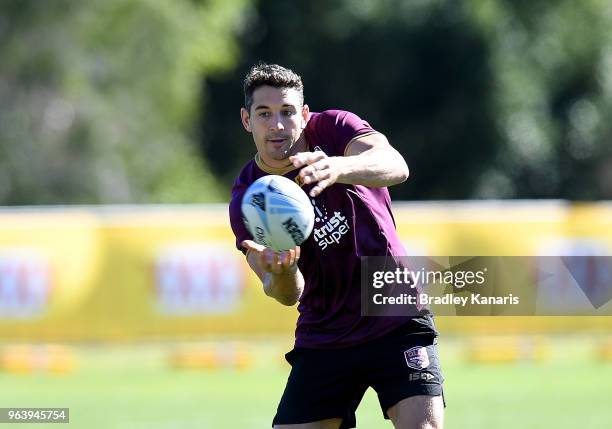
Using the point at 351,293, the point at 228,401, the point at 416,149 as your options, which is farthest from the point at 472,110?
the point at 351,293

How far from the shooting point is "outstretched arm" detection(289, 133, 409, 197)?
6707mm

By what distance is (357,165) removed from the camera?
23.2 ft

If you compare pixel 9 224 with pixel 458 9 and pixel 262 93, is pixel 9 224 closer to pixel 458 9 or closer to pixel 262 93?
pixel 262 93

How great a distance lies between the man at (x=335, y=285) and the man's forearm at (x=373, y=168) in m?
0.22

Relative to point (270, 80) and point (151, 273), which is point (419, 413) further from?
point (151, 273)

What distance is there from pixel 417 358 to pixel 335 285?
0.62 meters

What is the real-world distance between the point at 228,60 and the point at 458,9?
7.56 meters

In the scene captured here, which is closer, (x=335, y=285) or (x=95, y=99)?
(x=335, y=285)

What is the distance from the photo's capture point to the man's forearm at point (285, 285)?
757 centimetres

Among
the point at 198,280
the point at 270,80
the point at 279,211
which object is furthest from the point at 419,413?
the point at 198,280

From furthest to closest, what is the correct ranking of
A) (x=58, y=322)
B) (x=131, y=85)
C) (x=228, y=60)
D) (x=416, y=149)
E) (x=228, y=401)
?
(x=228, y=60) < (x=416, y=149) < (x=131, y=85) < (x=58, y=322) < (x=228, y=401)

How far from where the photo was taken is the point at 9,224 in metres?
18.6

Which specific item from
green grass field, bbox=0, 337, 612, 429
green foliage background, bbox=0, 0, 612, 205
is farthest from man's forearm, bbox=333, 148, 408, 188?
green foliage background, bbox=0, 0, 612, 205

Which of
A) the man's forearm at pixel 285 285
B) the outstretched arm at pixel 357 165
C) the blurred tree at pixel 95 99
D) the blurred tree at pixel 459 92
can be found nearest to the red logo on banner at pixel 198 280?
the man's forearm at pixel 285 285
